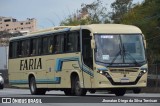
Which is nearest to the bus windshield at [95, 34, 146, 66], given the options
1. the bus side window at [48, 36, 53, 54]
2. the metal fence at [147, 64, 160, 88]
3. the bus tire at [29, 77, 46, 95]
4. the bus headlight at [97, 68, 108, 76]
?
the bus headlight at [97, 68, 108, 76]

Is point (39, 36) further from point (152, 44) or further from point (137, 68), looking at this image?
point (152, 44)

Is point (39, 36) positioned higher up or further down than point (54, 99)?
higher up

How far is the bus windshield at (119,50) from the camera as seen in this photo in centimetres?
2297

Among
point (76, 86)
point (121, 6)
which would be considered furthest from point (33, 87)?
point (121, 6)

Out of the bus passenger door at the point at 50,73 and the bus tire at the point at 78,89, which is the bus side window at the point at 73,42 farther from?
the bus passenger door at the point at 50,73

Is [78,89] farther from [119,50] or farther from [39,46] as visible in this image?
[39,46]

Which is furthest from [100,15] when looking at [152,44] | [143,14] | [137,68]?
[137,68]

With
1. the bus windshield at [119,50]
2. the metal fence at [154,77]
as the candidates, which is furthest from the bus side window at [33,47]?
the metal fence at [154,77]

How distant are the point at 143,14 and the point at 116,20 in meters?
13.8

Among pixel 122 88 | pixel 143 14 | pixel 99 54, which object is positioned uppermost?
pixel 143 14

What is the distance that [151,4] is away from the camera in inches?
2514

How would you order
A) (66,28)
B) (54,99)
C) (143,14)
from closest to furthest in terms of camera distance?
(54,99) → (66,28) → (143,14)

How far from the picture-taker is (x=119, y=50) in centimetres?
2311

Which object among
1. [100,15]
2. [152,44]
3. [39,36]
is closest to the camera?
[39,36]
